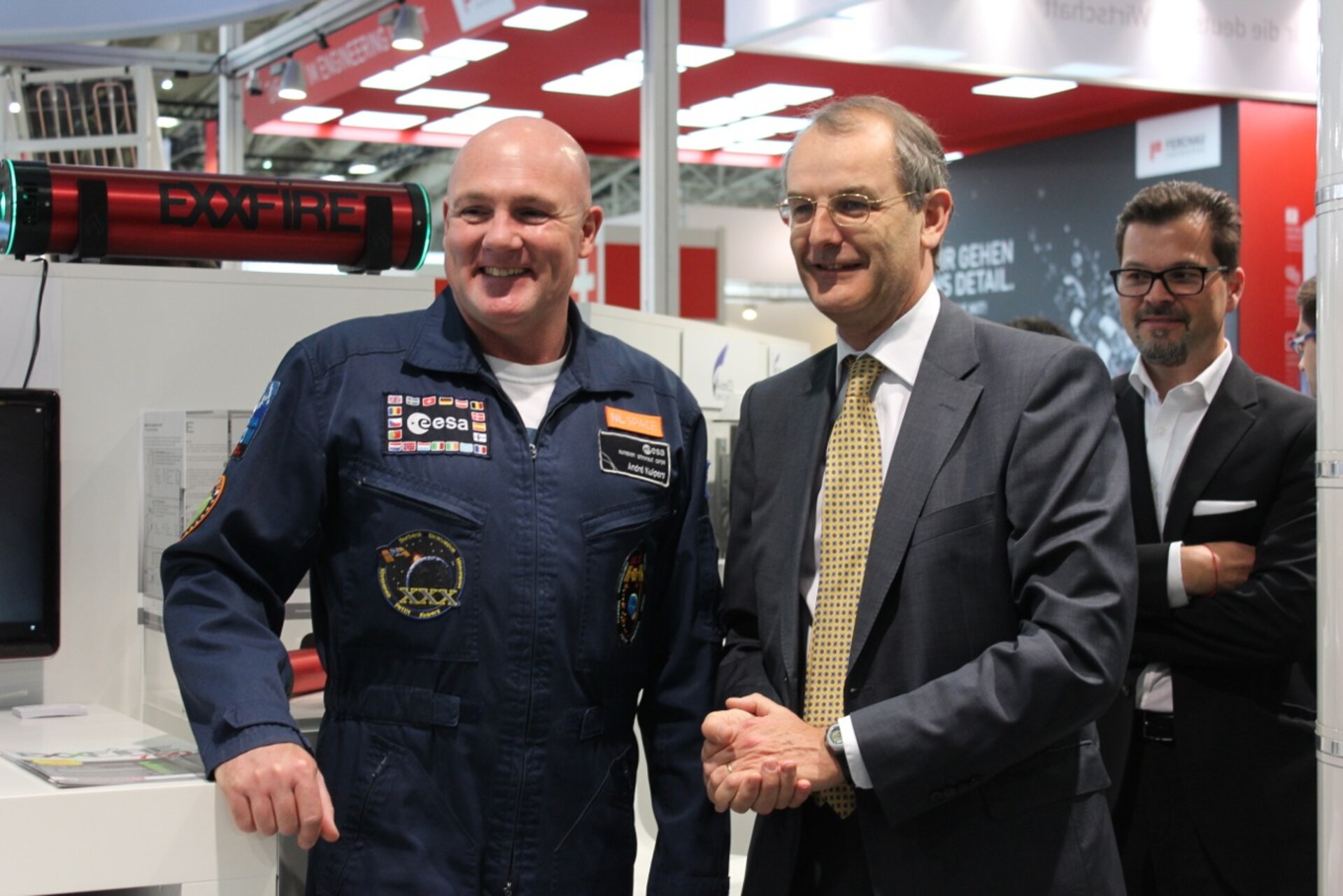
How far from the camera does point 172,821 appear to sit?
1.74 meters

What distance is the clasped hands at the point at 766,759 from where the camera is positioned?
5.78 ft

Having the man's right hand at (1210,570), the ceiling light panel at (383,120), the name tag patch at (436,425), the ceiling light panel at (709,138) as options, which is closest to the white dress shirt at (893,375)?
the name tag patch at (436,425)

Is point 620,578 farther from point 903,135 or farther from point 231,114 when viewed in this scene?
point 231,114

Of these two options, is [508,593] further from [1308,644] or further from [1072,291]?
[1072,291]

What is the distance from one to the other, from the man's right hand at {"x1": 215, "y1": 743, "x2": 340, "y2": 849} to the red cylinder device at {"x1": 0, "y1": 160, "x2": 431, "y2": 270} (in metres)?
1.37

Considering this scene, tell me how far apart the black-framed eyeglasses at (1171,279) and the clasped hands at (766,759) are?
3.99 feet

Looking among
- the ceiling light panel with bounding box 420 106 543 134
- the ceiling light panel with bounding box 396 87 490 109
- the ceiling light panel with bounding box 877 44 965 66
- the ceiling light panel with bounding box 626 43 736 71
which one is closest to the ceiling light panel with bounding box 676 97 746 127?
the ceiling light panel with bounding box 626 43 736 71

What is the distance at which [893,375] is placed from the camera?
77.6 inches

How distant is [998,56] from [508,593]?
4.58 metres

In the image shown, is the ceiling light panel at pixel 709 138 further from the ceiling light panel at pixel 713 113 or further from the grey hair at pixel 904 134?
the grey hair at pixel 904 134

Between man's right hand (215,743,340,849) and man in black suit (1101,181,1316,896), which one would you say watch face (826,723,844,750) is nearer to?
man's right hand (215,743,340,849)

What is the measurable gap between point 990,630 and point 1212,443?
35.7 inches

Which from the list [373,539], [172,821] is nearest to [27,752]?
[172,821]

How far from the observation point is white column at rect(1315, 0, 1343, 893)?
1.72 m
